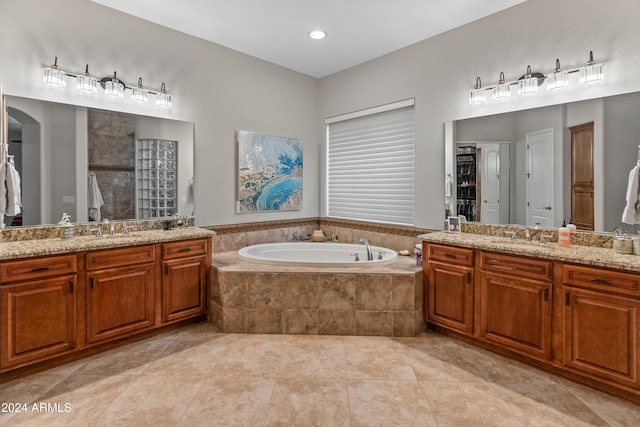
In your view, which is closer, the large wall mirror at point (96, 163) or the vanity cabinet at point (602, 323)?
the vanity cabinet at point (602, 323)

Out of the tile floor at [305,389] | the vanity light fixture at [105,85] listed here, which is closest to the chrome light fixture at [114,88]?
the vanity light fixture at [105,85]

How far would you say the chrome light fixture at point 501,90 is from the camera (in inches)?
125

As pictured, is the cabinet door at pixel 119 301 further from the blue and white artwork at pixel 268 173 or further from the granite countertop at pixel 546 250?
the granite countertop at pixel 546 250

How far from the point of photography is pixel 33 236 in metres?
2.82

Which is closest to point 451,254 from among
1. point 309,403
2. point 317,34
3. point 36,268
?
point 309,403

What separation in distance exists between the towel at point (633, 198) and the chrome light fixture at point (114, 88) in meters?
4.21

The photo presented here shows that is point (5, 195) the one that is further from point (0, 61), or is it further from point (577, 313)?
point (577, 313)

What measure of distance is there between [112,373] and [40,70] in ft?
8.08

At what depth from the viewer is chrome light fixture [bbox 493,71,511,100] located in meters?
3.17

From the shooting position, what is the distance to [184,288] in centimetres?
324

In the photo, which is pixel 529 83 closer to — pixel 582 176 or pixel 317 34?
pixel 582 176

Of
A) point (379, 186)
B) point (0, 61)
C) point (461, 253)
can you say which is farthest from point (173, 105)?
point (461, 253)

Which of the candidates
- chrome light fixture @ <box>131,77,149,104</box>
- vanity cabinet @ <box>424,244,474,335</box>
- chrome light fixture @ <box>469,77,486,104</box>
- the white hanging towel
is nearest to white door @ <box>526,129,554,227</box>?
chrome light fixture @ <box>469,77,486,104</box>

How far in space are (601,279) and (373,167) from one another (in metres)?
2.76
